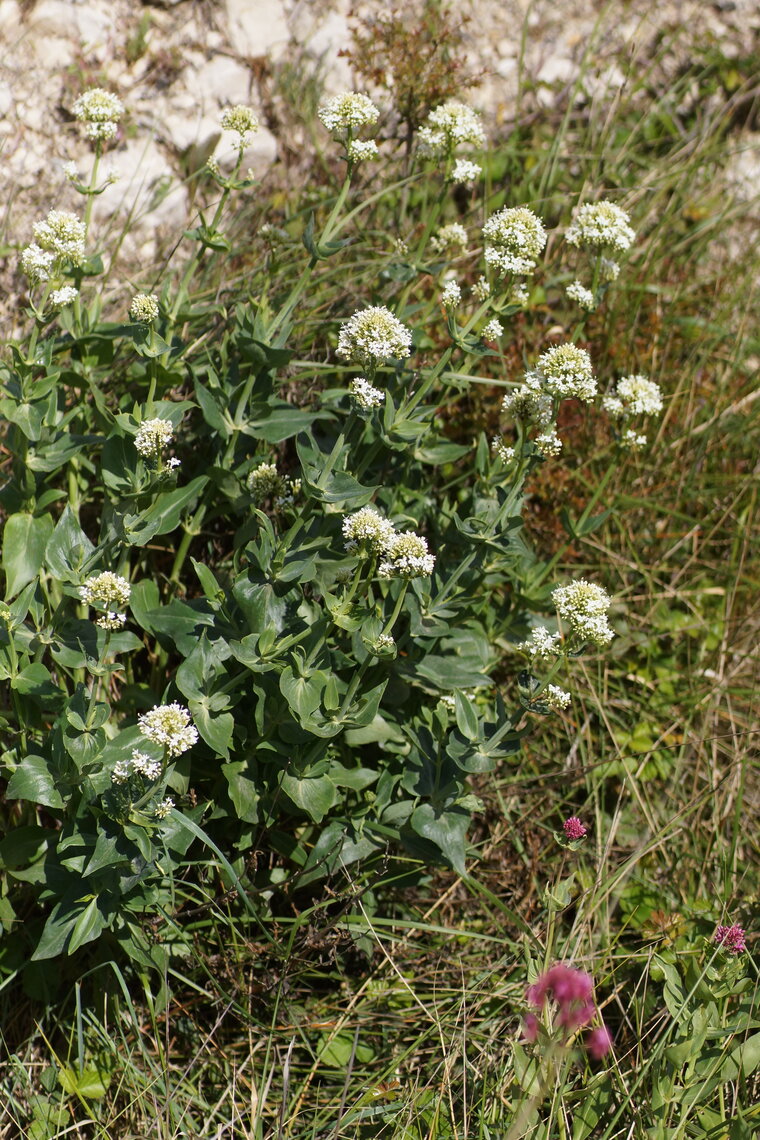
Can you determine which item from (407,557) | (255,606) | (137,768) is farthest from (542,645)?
(137,768)

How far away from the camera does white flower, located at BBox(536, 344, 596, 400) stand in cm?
333

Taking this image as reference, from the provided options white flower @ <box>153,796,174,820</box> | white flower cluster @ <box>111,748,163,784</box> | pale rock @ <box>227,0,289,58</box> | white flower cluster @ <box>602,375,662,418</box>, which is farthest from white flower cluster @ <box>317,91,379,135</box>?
pale rock @ <box>227,0,289,58</box>

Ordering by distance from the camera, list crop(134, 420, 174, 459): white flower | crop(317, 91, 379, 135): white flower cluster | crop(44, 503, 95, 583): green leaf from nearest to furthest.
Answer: crop(134, 420, 174, 459): white flower, crop(44, 503, 95, 583): green leaf, crop(317, 91, 379, 135): white flower cluster

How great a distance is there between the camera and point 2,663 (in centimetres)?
310

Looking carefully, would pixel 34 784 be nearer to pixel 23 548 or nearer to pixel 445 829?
pixel 23 548

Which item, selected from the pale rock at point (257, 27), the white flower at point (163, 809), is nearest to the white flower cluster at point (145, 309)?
the white flower at point (163, 809)

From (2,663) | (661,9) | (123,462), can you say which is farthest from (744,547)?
(661,9)

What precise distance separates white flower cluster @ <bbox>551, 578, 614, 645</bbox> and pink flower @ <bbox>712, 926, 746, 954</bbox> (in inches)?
38.4

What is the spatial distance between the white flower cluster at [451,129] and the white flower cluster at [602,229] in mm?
521

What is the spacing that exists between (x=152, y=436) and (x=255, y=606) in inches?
25.0

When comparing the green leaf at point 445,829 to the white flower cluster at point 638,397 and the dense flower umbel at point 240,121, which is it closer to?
the white flower cluster at point 638,397

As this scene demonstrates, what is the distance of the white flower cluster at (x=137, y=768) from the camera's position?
2.71 m

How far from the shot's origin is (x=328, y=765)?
11.0ft

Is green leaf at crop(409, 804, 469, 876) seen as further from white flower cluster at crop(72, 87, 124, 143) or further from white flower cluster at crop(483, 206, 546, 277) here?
white flower cluster at crop(72, 87, 124, 143)
